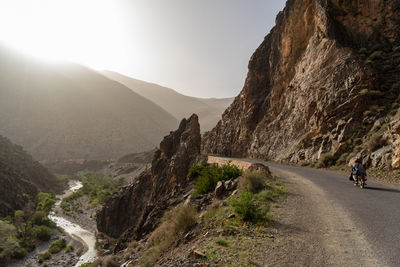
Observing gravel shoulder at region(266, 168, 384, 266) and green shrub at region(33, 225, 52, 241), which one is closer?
gravel shoulder at region(266, 168, 384, 266)

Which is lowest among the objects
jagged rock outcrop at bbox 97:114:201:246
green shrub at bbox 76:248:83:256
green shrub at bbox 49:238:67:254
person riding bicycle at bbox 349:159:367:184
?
green shrub at bbox 49:238:67:254

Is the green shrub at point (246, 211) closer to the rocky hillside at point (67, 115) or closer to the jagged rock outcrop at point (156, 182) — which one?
the jagged rock outcrop at point (156, 182)

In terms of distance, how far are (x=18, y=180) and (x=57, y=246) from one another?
26.6 m

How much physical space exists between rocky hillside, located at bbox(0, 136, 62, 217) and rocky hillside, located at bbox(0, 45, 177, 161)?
39.9 meters

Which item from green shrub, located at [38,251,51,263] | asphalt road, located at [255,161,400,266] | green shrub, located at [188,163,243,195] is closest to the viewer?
asphalt road, located at [255,161,400,266]

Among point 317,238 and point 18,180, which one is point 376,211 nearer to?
point 317,238

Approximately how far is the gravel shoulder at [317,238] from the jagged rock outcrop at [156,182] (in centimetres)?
1803

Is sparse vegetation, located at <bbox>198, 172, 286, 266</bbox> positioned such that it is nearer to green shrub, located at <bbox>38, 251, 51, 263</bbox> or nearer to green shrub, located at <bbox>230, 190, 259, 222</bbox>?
green shrub, located at <bbox>230, 190, 259, 222</bbox>

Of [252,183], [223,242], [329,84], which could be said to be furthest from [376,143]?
[223,242]

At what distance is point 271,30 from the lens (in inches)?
1607

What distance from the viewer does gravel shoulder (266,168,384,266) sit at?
3951mm

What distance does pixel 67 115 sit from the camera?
124 m

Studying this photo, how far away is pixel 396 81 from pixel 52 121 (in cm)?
13292

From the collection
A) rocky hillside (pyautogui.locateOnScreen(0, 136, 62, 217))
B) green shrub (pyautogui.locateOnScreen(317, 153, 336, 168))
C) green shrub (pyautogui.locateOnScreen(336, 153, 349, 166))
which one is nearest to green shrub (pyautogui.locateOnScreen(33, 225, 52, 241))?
rocky hillside (pyautogui.locateOnScreen(0, 136, 62, 217))
